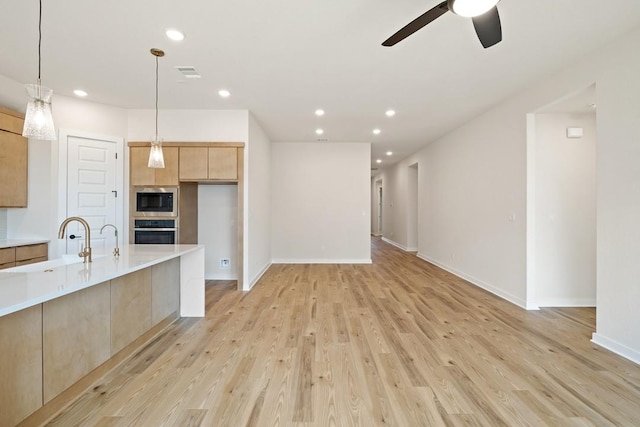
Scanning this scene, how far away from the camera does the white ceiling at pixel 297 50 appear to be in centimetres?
230

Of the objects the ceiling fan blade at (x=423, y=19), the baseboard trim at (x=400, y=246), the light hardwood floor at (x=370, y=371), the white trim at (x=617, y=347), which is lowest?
the light hardwood floor at (x=370, y=371)

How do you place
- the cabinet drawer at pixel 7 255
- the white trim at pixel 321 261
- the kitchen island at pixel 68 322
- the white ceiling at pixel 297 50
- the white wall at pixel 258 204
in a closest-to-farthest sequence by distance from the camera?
the kitchen island at pixel 68 322, the white ceiling at pixel 297 50, the cabinet drawer at pixel 7 255, the white wall at pixel 258 204, the white trim at pixel 321 261

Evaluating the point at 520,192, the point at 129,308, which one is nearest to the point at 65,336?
the point at 129,308

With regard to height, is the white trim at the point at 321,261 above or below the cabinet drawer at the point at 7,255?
below

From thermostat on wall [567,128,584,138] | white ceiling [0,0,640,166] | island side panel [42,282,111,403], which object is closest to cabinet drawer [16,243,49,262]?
white ceiling [0,0,640,166]

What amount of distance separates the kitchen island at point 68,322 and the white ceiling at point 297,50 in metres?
2.00

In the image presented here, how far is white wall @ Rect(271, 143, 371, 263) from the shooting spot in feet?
22.6

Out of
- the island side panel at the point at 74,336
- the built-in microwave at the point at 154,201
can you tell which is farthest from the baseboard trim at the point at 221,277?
the island side panel at the point at 74,336

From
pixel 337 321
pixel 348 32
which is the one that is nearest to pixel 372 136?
pixel 348 32

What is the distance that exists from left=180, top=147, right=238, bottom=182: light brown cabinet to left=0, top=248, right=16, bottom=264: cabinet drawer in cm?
207

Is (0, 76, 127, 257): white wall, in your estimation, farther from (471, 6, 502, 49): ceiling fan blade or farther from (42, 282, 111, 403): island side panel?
(471, 6, 502, 49): ceiling fan blade

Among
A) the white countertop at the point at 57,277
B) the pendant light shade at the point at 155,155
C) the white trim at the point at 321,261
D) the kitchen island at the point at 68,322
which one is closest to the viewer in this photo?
the white countertop at the point at 57,277

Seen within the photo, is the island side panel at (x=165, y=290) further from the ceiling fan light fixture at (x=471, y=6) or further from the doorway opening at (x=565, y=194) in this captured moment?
the doorway opening at (x=565, y=194)

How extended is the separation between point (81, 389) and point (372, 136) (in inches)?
232
